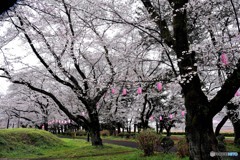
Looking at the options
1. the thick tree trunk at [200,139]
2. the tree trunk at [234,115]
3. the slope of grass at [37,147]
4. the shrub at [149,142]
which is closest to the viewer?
the thick tree trunk at [200,139]

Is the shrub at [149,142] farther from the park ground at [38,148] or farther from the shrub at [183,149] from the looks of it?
the park ground at [38,148]

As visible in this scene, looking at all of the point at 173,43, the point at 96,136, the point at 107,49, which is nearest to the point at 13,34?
the point at 107,49

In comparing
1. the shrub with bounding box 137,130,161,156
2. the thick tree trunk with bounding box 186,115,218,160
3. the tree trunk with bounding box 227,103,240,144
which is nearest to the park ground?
the tree trunk with bounding box 227,103,240,144

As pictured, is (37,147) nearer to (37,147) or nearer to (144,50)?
(37,147)

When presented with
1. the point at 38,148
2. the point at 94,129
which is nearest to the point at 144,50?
the point at 94,129

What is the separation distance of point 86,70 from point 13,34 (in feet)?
43.9

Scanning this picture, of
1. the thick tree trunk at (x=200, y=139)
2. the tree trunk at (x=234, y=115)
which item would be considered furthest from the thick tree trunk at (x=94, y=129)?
the thick tree trunk at (x=200, y=139)

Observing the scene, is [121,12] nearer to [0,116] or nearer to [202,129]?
[202,129]

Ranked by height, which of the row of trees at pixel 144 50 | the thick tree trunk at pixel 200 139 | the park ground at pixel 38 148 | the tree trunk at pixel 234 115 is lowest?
the park ground at pixel 38 148

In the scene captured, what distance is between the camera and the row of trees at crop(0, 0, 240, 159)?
7105 mm

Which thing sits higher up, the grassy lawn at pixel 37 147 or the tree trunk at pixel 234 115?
the tree trunk at pixel 234 115

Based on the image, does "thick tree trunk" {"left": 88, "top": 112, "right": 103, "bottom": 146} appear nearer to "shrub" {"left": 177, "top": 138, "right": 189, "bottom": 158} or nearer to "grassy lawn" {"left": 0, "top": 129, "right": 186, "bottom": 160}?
"grassy lawn" {"left": 0, "top": 129, "right": 186, "bottom": 160}

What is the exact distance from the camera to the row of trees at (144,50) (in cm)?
711

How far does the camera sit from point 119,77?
658 inches
